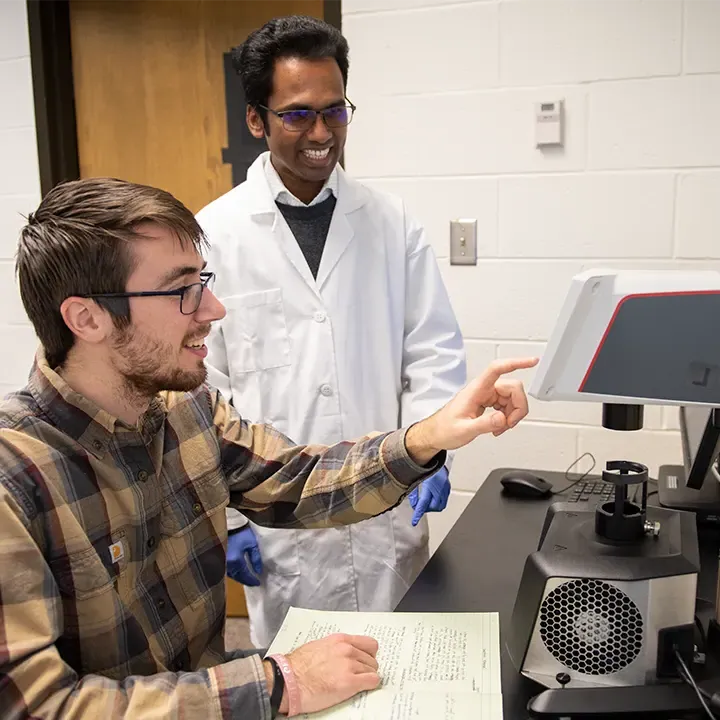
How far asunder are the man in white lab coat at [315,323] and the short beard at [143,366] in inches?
23.4

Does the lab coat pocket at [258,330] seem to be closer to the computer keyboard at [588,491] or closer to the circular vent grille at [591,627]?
the computer keyboard at [588,491]

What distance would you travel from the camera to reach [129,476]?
955mm

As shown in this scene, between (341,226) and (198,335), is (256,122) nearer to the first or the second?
(341,226)

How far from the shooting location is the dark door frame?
2.42 m

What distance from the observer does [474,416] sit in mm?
1057

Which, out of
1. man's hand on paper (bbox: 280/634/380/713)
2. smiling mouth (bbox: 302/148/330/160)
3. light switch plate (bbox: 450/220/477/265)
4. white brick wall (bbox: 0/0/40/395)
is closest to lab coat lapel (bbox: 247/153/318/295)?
smiling mouth (bbox: 302/148/330/160)

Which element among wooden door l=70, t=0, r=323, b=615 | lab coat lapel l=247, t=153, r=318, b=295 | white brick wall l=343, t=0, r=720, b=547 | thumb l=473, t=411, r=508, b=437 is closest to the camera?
thumb l=473, t=411, r=508, b=437

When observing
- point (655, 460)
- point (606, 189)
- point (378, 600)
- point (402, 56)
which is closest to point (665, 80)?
point (606, 189)

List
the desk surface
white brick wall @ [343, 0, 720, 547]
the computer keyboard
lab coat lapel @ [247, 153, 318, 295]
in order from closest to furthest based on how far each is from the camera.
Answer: the desk surface < the computer keyboard < lab coat lapel @ [247, 153, 318, 295] < white brick wall @ [343, 0, 720, 547]

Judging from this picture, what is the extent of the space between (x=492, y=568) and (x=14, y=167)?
2151 mm

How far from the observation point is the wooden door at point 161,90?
7.85 feet

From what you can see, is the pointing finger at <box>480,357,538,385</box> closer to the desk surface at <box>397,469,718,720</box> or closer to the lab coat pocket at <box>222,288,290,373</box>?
the desk surface at <box>397,469,718,720</box>

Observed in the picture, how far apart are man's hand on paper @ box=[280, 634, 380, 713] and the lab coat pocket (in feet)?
2.70

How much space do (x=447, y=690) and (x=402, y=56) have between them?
5.59ft
